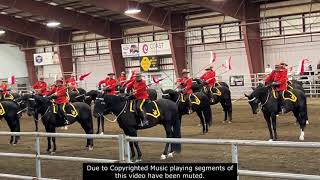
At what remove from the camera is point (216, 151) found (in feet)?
40.1

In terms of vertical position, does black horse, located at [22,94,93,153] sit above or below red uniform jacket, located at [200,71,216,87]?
below

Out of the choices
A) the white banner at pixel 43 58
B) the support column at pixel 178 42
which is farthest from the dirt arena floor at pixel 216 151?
the white banner at pixel 43 58

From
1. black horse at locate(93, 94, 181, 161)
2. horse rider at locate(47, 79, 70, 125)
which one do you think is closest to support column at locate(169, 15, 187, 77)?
horse rider at locate(47, 79, 70, 125)

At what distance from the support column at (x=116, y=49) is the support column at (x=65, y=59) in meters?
5.78

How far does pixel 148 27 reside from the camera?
3875 centimetres

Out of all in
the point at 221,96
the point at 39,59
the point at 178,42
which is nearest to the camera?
the point at 221,96

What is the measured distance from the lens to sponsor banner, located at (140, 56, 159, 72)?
37625 mm

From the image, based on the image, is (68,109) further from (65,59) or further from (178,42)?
(65,59)

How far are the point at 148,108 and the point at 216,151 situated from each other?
1910 millimetres

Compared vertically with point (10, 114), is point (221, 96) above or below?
above

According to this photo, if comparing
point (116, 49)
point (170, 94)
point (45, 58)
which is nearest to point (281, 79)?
point (170, 94)

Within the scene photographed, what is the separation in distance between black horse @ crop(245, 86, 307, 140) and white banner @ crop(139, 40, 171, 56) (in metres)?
22.0

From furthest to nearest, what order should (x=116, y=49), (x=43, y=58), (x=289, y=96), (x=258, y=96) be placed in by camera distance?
(x=43, y=58) → (x=116, y=49) → (x=258, y=96) → (x=289, y=96)

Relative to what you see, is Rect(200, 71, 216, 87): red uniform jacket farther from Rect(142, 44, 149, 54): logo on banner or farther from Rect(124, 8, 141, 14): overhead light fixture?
Rect(142, 44, 149, 54): logo on banner
